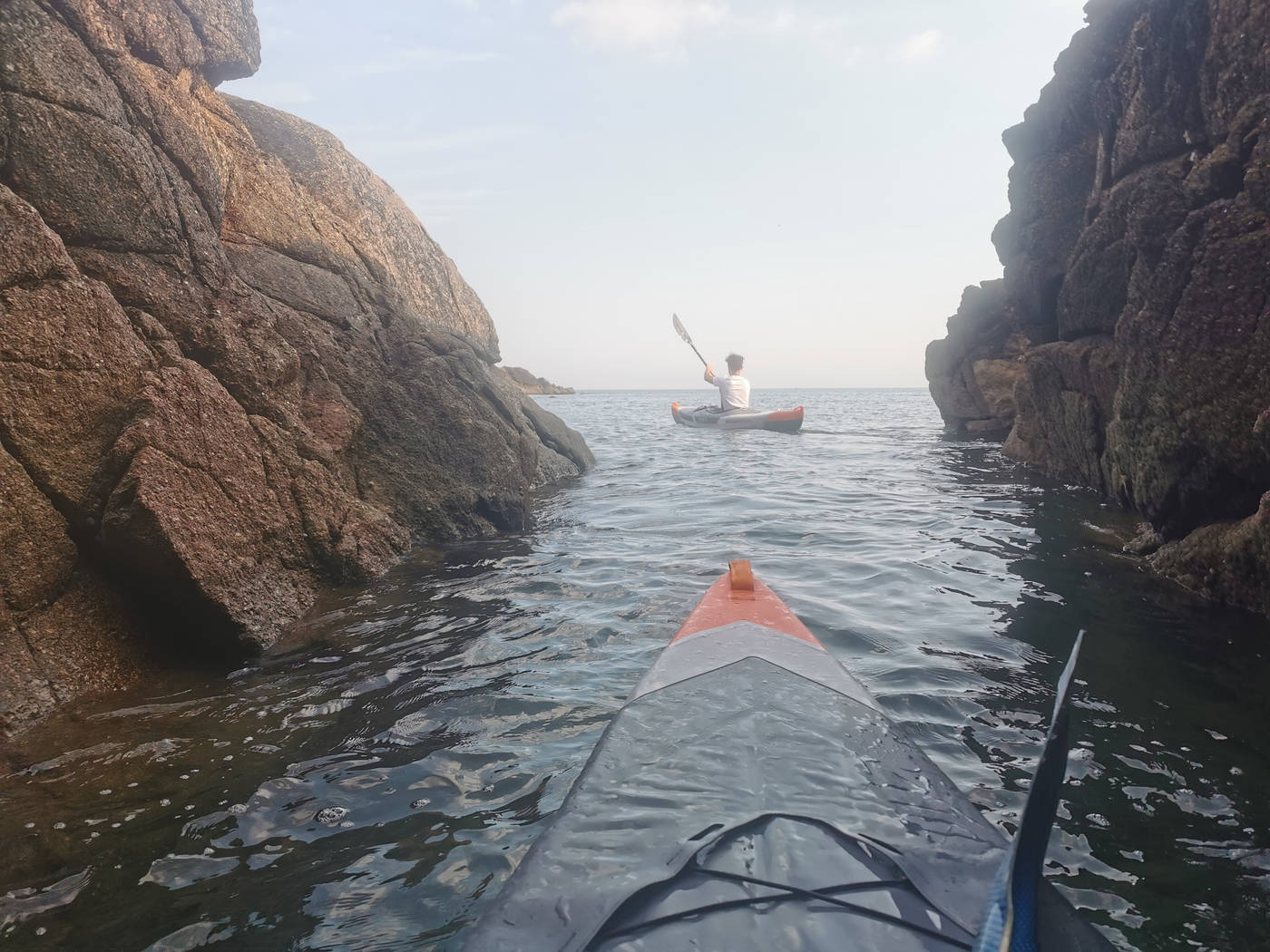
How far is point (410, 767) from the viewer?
304 centimetres

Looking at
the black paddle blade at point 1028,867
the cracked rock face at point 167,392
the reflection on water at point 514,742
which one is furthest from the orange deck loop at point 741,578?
the black paddle blade at point 1028,867

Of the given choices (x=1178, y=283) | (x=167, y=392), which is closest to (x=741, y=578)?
(x=167, y=392)

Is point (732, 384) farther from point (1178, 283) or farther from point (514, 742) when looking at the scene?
point (514, 742)

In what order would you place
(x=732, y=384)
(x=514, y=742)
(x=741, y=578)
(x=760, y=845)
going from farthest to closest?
(x=732, y=384) < (x=741, y=578) < (x=514, y=742) < (x=760, y=845)

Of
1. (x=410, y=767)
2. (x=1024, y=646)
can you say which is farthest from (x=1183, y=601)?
(x=410, y=767)


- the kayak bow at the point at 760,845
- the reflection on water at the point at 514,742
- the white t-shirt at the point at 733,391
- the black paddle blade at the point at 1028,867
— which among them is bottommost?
the reflection on water at the point at 514,742

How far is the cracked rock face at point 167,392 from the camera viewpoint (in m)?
3.74

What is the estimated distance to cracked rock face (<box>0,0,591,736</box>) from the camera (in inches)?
147

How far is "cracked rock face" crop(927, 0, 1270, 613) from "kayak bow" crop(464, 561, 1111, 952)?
3.77 meters

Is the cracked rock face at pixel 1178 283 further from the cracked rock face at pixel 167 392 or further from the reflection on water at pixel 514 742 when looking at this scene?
the cracked rock face at pixel 167 392

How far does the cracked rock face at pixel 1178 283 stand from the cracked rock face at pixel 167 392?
609 cm

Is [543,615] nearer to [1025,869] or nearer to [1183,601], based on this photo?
[1025,869]

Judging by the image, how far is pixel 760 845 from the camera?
6.19 feet

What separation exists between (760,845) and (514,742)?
166 centimetres
